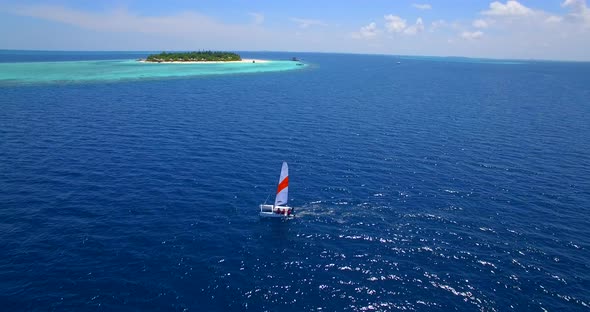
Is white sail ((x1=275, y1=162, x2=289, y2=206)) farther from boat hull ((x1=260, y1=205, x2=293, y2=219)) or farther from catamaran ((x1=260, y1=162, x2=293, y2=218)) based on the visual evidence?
boat hull ((x1=260, y1=205, x2=293, y2=219))

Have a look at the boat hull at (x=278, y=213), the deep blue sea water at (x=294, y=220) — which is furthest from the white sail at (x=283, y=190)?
the deep blue sea water at (x=294, y=220)

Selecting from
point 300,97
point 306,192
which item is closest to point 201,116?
point 300,97

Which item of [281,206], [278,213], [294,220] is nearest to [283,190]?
[281,206]

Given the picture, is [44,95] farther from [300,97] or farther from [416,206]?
[416,206]

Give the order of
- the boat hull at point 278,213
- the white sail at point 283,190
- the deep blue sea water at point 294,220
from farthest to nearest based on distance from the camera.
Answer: the white sail at point 283,190 < the boat hull at point 278,213 < the deep blue sea water at point 294,220

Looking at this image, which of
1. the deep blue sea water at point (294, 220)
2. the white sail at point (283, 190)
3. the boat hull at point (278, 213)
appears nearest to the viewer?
the deep blue sea water at point (294, 220)

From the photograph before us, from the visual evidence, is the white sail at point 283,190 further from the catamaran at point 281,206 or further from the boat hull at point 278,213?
the boat hull at point 278,213

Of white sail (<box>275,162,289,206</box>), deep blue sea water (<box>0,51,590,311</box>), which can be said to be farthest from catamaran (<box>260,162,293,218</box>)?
deep blue sea water (<box>0,51,590,311</box>)
